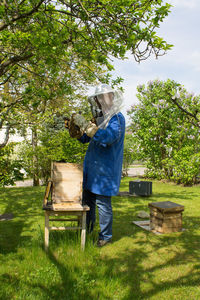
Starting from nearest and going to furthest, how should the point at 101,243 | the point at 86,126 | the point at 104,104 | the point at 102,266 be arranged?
the point at 102,266 < the point at 86,126 < the point at 104,104 < the point at 101,243

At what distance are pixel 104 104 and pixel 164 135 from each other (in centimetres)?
940

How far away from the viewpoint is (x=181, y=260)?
11.8ft

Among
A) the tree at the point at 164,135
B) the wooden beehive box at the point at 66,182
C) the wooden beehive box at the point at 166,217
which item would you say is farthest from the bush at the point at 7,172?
the tree at the point at 164,135

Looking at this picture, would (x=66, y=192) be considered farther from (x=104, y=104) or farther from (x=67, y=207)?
(x=104, y=104)

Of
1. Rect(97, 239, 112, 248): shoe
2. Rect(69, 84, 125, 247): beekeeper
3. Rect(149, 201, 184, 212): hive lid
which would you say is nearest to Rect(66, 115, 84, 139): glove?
Rect(69, 84, 125, 247): beekeeper

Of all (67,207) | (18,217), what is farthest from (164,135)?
(67,207)

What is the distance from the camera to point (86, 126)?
3.64 m

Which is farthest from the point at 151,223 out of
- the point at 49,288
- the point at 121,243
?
the point at 49,288

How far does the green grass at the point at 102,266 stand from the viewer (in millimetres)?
2693

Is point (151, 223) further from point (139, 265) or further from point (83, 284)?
point (83, 284)

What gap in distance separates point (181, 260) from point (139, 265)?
2.00 feet

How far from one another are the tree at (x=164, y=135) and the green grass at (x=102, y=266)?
664 centimetres

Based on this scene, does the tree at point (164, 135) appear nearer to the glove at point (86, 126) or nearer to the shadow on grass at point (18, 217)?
the shadow on grass at point (18, 217)

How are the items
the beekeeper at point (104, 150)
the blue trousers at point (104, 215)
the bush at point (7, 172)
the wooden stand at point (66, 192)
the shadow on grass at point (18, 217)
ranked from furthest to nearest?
1. the bush at point (7, 172)
2. the shadow on grass at point (18, 217)
3. the blue trousers at point (104, 215)
4. the beekeeper at point (104, 150)
5. the wooden stand at point (66, 192)
